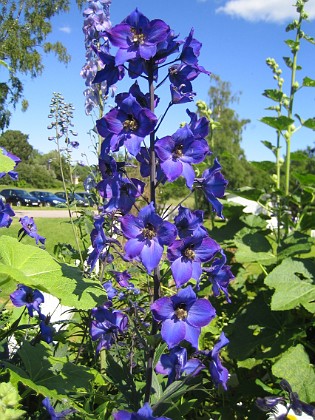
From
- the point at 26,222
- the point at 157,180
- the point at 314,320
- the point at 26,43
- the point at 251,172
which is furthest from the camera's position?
the point at 251,172

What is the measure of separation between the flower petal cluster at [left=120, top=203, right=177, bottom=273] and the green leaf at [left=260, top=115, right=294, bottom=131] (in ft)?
5.71

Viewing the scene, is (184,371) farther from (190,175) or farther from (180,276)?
(190,175)

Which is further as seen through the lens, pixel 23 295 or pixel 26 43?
pixel 26 43

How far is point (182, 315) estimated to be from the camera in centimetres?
134

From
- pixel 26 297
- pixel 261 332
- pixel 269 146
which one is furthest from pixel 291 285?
pixel 26 297

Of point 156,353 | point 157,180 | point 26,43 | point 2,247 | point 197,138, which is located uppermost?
point 26,43

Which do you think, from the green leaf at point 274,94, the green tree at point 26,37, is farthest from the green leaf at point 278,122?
the green tree at point 26,37

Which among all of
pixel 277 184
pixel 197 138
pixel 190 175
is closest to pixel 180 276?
pixel 190 175

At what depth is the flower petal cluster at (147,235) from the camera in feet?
4.31

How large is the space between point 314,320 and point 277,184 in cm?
90

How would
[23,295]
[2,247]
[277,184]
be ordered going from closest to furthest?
1. [2,247]
2. [23,295]
3. [277,184]

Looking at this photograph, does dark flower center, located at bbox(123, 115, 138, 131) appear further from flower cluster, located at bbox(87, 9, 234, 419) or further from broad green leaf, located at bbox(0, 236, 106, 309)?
broad green leaf, located at bbox(0, 236, 106, 309)

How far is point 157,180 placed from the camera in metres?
1.45

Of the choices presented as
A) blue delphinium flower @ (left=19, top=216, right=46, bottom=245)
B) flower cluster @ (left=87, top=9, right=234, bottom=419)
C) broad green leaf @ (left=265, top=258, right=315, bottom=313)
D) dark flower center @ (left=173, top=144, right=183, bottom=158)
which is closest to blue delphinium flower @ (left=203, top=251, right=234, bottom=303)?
flower cluster @ (left=87, top=9, right=234, bottom=419)
